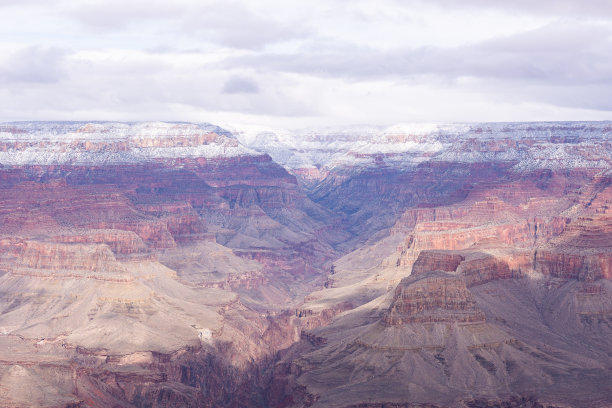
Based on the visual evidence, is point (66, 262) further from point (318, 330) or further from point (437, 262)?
point (437, 262)

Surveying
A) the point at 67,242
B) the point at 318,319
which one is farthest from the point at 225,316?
the point at 67,242

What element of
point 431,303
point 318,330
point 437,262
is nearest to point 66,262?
point 318,330

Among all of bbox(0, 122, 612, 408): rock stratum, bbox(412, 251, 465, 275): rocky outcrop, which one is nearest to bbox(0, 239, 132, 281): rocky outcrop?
bbox(0, 122, 612, 408): rock stratum

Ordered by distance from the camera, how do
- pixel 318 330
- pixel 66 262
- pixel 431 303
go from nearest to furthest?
1. pixel 431 303
2. pixel 318 330
3. pixel 66 262

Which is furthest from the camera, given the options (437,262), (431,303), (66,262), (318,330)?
(66,262)

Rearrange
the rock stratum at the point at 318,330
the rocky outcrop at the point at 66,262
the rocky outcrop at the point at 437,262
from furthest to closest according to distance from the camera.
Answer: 1. the rocky outcrop at the point at 66,262
2. the rocky outcrop at the point at 437,262
3. the rock stratum at the point at 318,330

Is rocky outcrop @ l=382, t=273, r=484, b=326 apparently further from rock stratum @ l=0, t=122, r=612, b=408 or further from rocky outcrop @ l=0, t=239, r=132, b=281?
rocky outcrop @ l=0, t=239, r=132, b=281

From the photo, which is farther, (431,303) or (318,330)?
(318,330)

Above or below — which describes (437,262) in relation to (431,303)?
above

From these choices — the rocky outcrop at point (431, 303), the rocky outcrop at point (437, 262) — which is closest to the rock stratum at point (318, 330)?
the rocky outcrop at point (431, 303)

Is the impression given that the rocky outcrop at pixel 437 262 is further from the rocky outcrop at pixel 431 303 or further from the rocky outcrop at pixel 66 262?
the rocky outcrop at pixel 66 262

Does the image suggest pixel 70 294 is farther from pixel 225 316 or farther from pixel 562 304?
pixel 562 304
